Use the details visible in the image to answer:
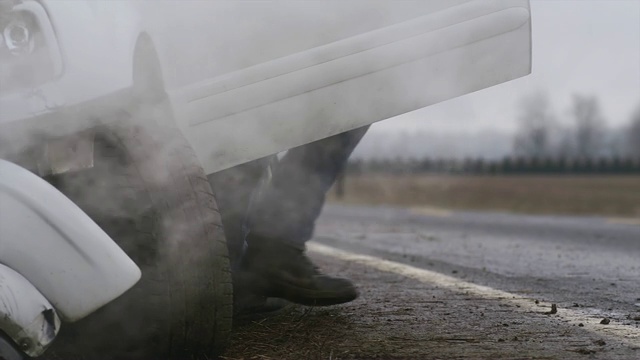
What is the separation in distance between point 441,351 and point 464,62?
1024 mm

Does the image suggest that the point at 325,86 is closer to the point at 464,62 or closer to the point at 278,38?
the point at 278,38

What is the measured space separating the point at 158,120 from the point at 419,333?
3.43 feet

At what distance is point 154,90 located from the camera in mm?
2637

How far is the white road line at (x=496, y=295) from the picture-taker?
9.95ft

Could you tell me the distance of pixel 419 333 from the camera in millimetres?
3072

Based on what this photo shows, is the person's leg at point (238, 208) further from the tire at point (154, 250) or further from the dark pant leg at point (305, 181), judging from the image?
the tire at point (154, 250)

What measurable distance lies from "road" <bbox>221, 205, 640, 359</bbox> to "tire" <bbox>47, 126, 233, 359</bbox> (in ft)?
0.97

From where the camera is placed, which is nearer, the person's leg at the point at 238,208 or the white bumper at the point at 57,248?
the white bumper at the point at 57,248

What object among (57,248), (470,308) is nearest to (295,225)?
(470,308)

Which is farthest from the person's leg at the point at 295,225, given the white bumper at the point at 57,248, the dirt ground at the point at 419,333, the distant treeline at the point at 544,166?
the distant treeline at the point at 544,166

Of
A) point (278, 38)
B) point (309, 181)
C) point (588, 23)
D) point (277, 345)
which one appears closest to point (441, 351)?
point (277, 345)

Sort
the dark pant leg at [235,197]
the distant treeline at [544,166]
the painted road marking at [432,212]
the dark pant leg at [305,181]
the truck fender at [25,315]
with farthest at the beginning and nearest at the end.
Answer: the distant treeline at [544,166] → the painted road marking at [432,212] → the dark pant leg at [305,181] → the dark pant leg at [235,197] → the truck fender at [25,315]

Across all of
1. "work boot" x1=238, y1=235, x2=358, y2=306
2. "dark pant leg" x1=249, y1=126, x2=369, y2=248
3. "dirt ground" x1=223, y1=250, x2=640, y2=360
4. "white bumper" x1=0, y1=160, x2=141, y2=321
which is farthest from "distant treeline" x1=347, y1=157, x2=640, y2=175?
"white bumper" x1=0, y1=160, x2=141, y2=321

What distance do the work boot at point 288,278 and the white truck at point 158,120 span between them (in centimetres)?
56
